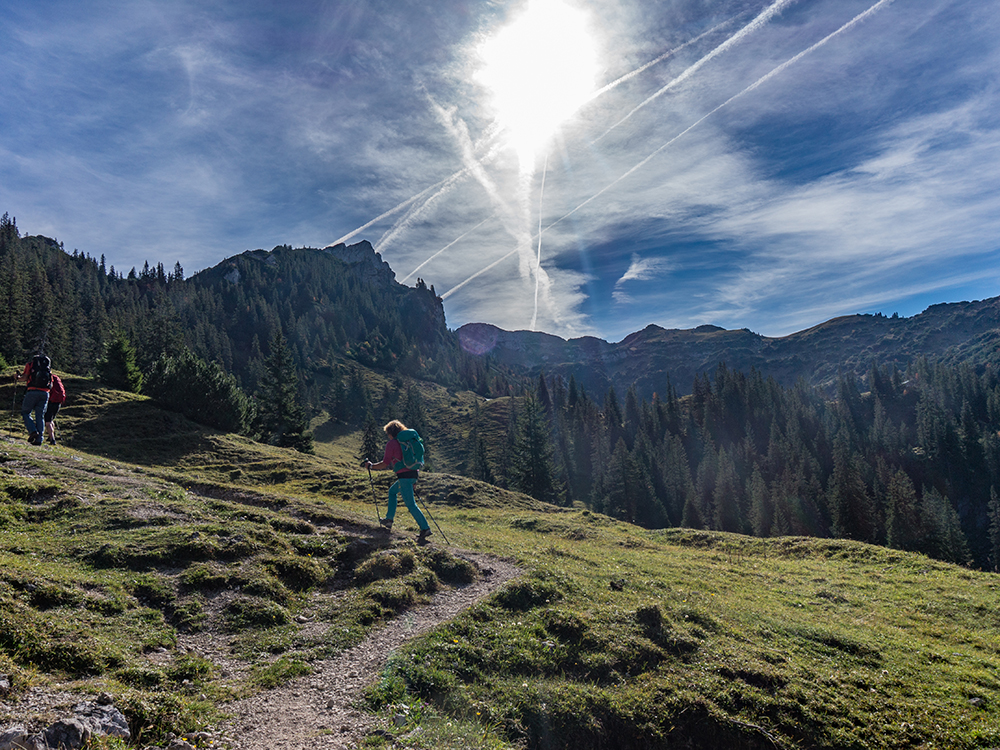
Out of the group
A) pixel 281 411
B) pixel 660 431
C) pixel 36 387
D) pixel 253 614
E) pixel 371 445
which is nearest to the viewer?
pixel 253 614

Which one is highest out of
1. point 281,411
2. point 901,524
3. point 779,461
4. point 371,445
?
point 281,411

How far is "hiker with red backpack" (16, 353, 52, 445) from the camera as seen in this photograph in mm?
20641

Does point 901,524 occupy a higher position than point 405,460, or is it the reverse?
point 405,460

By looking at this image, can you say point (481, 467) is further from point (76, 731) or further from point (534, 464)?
point (76, 731)

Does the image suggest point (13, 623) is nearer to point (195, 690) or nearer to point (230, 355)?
point (195, 690)

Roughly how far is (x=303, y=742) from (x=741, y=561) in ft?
92.4

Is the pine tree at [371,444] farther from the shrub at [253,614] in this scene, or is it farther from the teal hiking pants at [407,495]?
the shrub at [253,614]

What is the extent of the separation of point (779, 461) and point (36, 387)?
125 metres

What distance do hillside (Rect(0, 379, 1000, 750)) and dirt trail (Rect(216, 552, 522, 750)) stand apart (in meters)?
0.14

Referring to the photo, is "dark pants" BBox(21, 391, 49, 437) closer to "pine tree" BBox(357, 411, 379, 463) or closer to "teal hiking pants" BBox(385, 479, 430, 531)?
"teal hiking pants" BBox(385, 479, 430, 531)

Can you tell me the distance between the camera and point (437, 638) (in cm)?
1086

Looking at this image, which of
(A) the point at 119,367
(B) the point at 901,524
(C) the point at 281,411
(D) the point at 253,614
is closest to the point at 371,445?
(C) the point at 281,411

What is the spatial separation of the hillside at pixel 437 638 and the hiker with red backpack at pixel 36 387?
2.38 metres

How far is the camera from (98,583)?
34.5 ft
